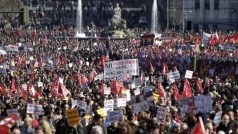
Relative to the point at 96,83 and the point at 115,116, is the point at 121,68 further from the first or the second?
the point at 115,116

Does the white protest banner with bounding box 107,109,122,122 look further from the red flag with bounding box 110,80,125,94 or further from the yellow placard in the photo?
the red flag with bounding box 110,80,125,94

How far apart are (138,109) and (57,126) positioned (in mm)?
2430

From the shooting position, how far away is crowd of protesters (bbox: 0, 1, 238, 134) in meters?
17.9

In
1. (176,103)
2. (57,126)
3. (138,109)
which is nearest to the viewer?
(57,126)

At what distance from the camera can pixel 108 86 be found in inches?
1303

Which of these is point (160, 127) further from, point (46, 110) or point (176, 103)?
point (176, 103)

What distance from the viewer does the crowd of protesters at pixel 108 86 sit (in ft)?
58.9

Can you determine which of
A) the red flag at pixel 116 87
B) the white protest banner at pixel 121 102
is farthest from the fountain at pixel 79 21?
the white protest banner at pixel 121 102

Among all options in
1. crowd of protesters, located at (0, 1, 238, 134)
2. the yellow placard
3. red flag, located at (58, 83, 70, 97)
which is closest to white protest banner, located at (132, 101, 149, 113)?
crowd of protesters, located at (0, 1, 238, 134)

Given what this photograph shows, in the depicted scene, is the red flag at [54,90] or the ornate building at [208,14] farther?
the ornate building at [208,14]

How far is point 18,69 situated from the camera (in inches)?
1890

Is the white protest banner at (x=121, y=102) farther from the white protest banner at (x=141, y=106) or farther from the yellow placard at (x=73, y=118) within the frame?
the yellow placard at (x=73, y=118)

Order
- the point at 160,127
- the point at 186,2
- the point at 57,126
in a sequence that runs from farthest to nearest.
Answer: the point at 186,2 < the point at 57,126 < the point at 160,127

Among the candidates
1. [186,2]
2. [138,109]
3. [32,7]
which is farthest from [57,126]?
[32,7]
